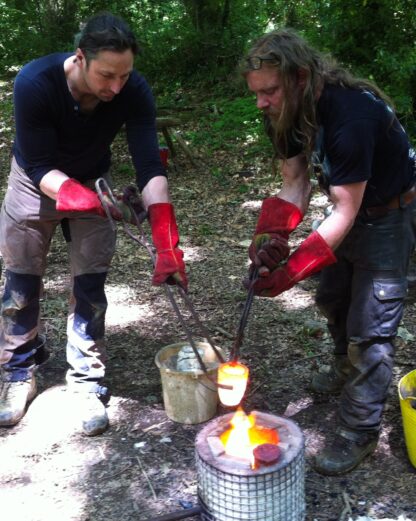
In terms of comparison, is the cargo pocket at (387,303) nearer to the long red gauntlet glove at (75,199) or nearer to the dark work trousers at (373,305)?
the dark work trousers at (373,305)

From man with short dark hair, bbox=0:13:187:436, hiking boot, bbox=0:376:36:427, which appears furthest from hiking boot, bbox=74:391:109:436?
hiking boot, bbox=0:376:36:427

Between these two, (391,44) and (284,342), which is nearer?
(284,342)

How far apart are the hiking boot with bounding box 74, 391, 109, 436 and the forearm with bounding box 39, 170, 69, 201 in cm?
113

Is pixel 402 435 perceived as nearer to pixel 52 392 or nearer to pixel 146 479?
pixel 146 479

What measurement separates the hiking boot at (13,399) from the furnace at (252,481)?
1366 mm

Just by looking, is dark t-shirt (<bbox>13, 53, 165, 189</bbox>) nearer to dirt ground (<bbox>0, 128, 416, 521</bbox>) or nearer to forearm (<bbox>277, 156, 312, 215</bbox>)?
forearm (<bbox>277, 156, 312, 215</bbox>)

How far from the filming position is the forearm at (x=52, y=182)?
2830 millimetres

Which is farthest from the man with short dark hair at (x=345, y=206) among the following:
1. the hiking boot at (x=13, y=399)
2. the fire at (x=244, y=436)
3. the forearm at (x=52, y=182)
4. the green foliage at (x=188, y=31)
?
the green foliage at (x=188, y=31)

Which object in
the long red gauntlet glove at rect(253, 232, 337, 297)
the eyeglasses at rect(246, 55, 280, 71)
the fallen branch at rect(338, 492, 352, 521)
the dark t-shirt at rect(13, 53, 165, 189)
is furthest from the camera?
the dark t-shirt at rect(13, 53, 165, 189)

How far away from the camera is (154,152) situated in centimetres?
318

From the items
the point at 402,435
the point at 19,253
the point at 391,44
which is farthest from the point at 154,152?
the point at 391,44

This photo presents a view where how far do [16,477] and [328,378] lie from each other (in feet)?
5.62

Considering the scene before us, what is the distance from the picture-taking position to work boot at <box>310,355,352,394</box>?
11.0 ft

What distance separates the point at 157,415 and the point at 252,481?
130 centimetres
